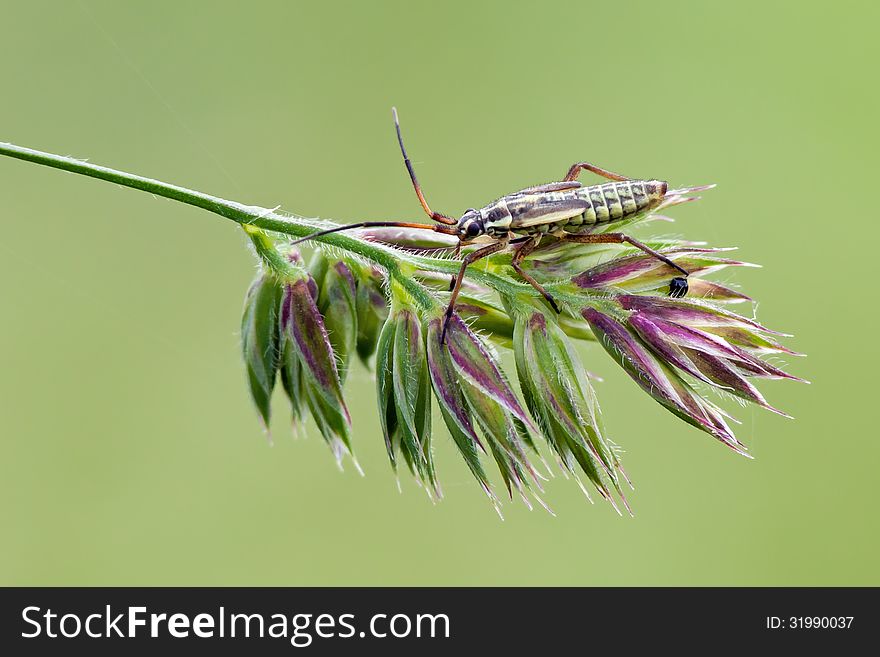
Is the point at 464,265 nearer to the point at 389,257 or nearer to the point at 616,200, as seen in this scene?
the point at 389,257

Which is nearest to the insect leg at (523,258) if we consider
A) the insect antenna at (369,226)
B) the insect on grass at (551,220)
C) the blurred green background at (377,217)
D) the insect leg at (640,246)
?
the insect on grass at (551,220)

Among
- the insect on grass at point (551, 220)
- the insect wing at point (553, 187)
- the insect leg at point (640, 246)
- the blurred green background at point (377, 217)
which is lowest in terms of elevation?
the insect leg at point (640, 246)

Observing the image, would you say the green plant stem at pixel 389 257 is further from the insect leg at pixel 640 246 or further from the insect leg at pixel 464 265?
the insect leg at pixel 640 246

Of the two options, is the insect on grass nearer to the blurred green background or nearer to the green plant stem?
the green plant stem

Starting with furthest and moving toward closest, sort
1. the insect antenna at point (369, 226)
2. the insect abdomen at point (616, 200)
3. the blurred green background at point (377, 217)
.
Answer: the blurred green background at point (377, 217)
the insect abdomen at point (616, 200)
the insect antenna at point (369, 226)

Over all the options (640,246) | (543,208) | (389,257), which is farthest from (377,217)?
(640,246)

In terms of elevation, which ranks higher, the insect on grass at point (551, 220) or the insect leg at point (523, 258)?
the insect on grass at point (551, 220)

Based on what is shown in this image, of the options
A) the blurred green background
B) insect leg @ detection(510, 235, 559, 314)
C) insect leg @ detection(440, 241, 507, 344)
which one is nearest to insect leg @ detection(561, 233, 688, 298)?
insect leg @ detection(510, 235, 559, 314)

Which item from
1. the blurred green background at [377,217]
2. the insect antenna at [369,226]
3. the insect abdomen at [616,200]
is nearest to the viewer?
the insect antenna at [369,226]
